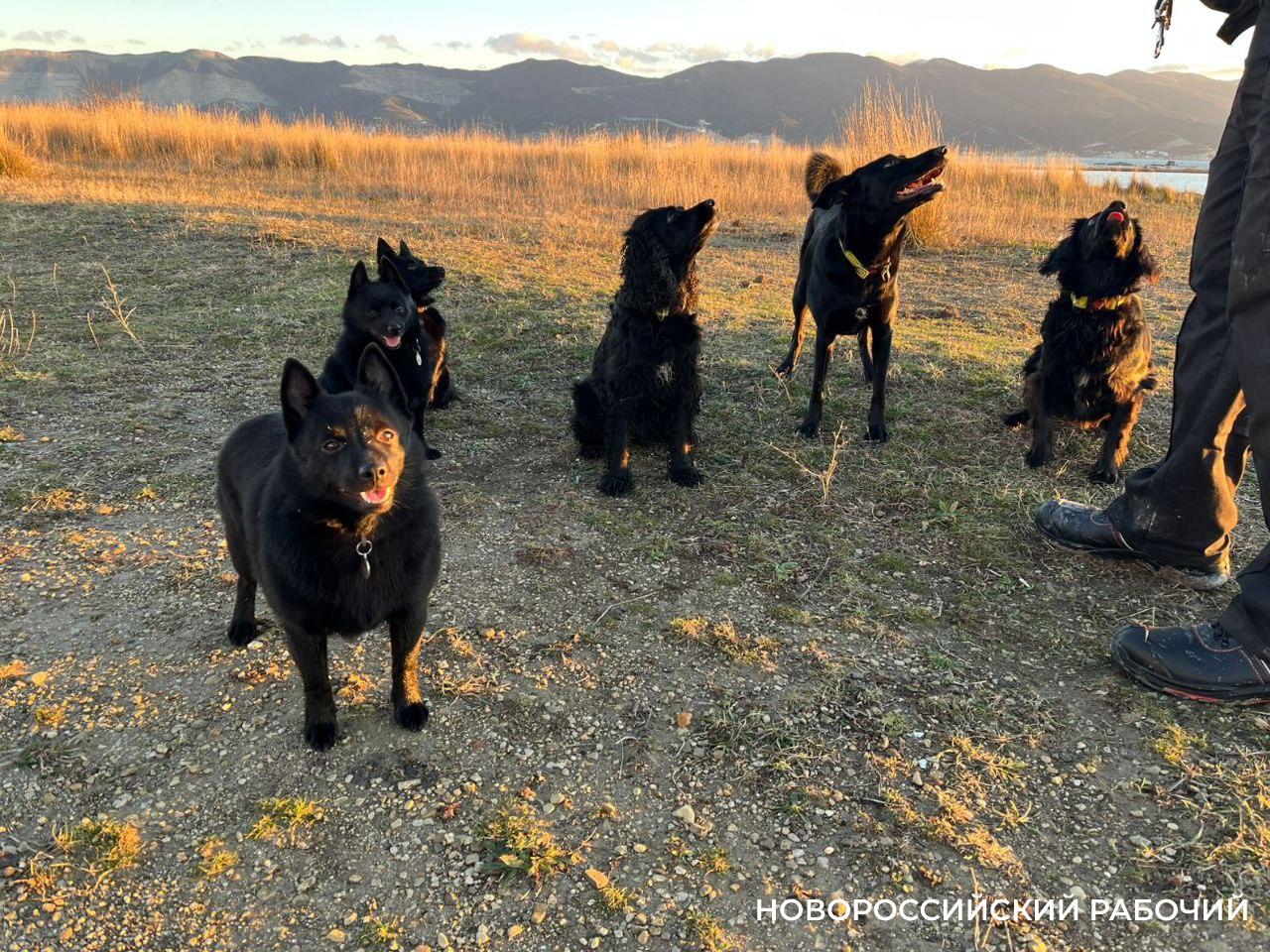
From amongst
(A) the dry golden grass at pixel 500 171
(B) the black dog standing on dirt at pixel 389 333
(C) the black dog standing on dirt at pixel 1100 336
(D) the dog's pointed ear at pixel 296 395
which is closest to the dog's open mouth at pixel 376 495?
(D) the dog's pointed ear at pixel 296 395

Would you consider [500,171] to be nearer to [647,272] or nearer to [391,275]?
[391,275]

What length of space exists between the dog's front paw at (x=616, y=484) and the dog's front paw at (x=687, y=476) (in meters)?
0.28

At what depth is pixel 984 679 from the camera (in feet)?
8.23

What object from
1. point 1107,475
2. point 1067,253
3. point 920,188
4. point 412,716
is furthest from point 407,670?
point 1067,253

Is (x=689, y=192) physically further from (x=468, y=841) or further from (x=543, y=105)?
(x=543, y=105)

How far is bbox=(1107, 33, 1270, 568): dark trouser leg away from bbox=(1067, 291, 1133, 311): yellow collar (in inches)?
43.6

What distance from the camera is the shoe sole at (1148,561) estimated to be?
2.96 meters

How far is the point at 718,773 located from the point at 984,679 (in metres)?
Answer: 1.07

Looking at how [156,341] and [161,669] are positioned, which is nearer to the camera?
[161,669]

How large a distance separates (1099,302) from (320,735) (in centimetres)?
417

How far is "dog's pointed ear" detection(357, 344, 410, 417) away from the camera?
224 centimetres

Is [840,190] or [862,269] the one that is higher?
[840,190]

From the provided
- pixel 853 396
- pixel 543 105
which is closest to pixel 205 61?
pixel 543 105

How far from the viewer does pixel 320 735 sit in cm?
222
